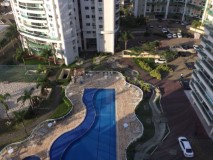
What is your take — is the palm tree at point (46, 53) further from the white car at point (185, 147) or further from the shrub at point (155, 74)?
the white car at point (185, 147)

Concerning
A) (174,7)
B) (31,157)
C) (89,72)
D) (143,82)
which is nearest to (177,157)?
(143,82)

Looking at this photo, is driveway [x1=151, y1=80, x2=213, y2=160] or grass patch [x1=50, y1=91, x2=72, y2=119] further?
grass patch [x1=50, y1=91, x2=72, y2=119]

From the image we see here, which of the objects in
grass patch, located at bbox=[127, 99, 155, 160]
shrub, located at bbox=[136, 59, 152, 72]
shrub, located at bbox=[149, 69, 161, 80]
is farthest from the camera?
shrub, located at bbox=[136, 59, 152, 72]

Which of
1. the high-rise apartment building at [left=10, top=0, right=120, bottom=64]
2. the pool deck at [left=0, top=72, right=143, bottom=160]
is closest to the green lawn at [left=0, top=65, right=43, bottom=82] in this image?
the high-rise apartment building at [left=10, top=0, right=120, bottom=64]

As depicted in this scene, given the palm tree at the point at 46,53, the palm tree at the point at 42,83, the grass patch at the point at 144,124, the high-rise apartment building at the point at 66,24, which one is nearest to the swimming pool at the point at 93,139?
the grass patch at the point at 144,124

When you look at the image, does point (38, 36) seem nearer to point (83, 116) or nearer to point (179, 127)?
point (83, 116)

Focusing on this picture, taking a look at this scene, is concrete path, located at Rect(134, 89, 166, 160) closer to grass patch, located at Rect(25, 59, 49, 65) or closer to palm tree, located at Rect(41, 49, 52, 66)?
palm tree, located at Rect(41, 49, 52, 66)

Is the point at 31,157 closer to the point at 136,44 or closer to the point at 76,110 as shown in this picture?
the point at 76,110
